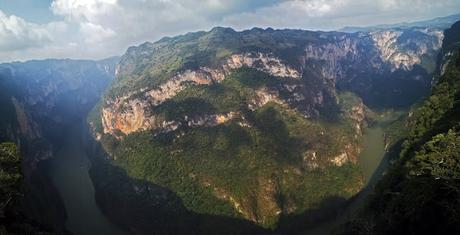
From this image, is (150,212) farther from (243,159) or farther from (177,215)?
(243,159)

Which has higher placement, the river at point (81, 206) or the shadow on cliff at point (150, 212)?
the shadow on cliff at point (150, 212)

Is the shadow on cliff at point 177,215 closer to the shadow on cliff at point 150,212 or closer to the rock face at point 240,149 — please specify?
the shadow on cliff at point 150,212

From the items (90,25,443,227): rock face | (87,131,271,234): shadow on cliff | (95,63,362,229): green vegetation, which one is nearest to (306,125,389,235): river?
(90,25,443,227): rock face

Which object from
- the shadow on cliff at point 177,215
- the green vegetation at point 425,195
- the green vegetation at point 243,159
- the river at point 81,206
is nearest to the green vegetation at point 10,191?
the green vegetation at point 425,195

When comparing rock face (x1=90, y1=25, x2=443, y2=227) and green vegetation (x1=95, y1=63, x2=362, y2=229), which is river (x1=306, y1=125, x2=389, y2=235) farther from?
green vegetation (x1=95, y1=63, x2=362, y2=229)

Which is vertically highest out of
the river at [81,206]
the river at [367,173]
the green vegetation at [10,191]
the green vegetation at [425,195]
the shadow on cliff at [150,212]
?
the green vegetation at [10,191]

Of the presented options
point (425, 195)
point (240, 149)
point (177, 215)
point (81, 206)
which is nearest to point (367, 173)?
point (240, 149)

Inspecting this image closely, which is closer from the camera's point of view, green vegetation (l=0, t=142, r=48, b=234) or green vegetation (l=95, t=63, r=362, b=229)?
green vegetation (l=0, t=142, r=48, b=234)

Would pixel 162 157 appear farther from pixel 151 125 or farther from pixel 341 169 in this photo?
pixel 341 169

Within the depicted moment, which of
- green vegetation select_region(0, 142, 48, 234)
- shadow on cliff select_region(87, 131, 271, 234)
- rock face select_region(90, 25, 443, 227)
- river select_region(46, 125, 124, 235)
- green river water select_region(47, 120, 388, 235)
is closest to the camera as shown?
green vegetation select_region(0, 142, 48, 234)

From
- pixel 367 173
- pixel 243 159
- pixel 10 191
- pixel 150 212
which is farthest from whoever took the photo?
pixel 367 173

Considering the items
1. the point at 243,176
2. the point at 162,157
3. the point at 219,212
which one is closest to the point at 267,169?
the point at 243,176
